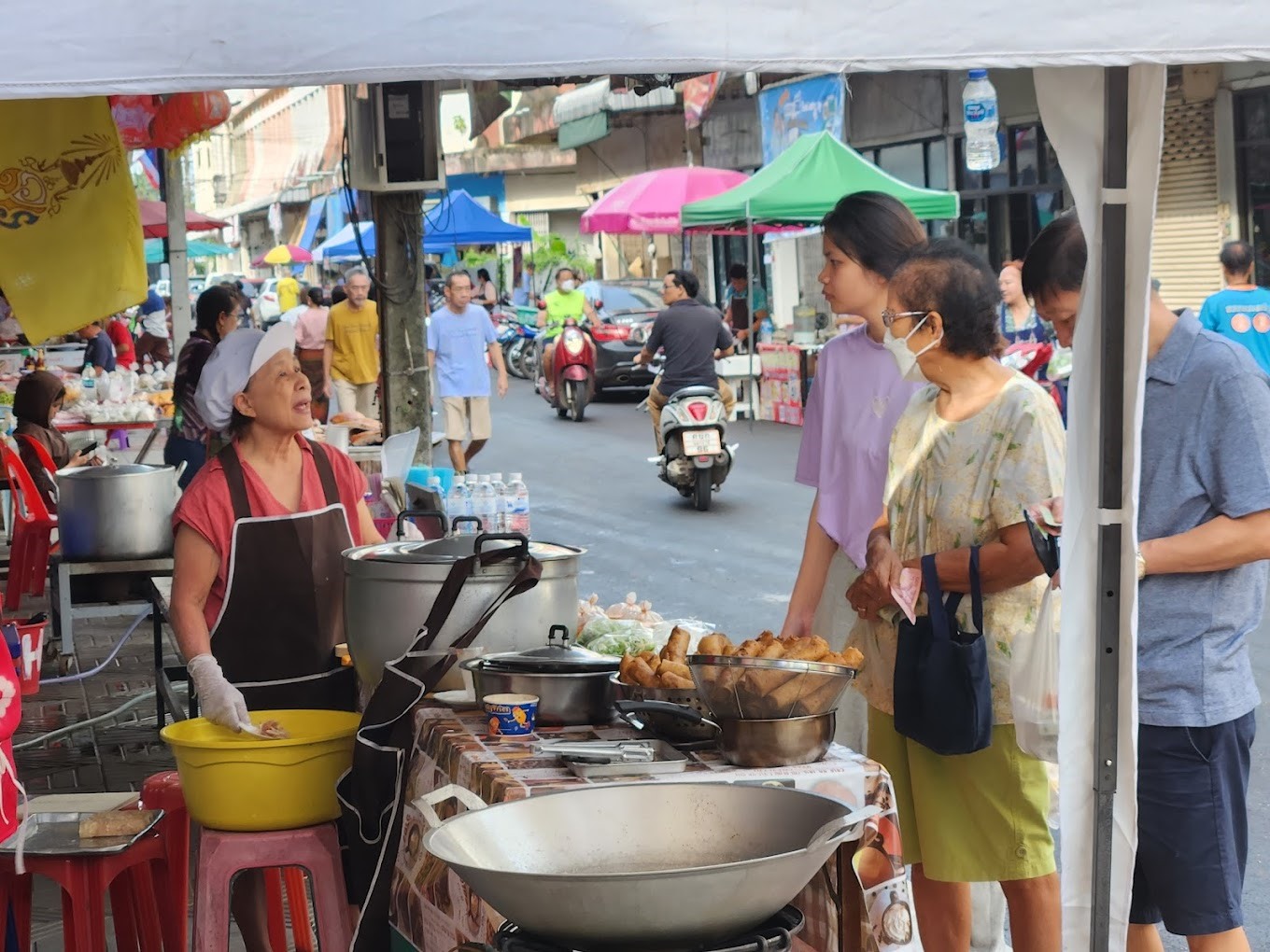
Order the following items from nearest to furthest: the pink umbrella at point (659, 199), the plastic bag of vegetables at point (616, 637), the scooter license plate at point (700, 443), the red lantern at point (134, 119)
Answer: the plastic bag of vegetables at point (616, 637) < the red lantern at point (134, 119) < the scooter license plate at point (700, 443) < the pink umbrella at point (659, 199)

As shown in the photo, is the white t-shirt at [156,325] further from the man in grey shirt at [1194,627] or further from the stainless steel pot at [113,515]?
the man in grey shirt at [1194,627]

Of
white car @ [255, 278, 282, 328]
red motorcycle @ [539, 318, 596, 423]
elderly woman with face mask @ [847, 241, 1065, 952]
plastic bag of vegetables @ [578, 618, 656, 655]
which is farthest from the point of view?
white car @ [255, 278, 282, 328]

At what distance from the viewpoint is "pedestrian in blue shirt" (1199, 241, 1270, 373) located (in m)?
11.6

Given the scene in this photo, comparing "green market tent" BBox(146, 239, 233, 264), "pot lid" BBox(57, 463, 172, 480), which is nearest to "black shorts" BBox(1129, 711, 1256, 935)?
"pot lid" BBox(57, 463, 172, 480)

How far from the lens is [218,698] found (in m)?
3.66

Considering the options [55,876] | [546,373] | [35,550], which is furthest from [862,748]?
[546,373]

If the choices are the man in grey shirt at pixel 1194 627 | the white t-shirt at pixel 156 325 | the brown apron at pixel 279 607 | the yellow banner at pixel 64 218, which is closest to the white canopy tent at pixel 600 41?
the man in grey shirt at pixel 1194 627

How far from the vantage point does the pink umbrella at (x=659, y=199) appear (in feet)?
65.7

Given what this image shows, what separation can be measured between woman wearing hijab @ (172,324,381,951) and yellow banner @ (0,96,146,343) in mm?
1970

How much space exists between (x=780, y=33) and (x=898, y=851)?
140 centimetres

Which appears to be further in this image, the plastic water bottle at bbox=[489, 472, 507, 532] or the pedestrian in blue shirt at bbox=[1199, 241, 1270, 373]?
the pedestrian in blue shirt at bbox=[1199, 241, 1270, 373]

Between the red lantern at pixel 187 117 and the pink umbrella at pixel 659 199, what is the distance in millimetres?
9830

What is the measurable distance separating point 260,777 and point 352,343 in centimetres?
1308

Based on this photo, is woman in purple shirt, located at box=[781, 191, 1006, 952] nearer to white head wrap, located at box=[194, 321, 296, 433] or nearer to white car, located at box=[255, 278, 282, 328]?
white head wrap, located at box=[194, 321, 296, 433]
